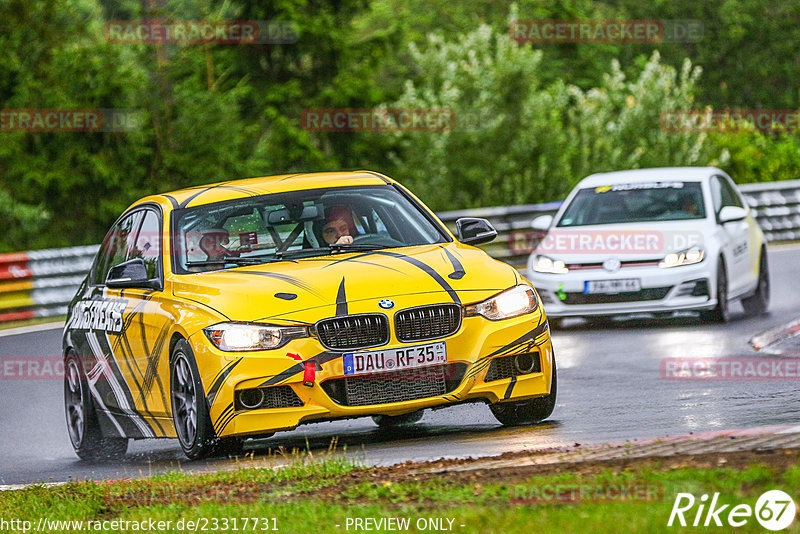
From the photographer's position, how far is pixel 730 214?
1645 cm

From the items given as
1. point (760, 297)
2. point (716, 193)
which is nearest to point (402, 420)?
point (716, 193)

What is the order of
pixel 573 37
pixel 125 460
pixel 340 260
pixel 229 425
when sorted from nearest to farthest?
pixel 229 425
pixel 340 260
pixel 125 460
pixel 573 37

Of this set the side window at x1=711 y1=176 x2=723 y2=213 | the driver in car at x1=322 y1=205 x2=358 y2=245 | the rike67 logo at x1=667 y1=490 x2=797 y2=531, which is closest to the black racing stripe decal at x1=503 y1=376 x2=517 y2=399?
the driver in car at x1=322 y1=205 x2=358 y2=245

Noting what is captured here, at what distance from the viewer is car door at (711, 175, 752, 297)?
16422 mm

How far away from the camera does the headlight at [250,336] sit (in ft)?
28.6

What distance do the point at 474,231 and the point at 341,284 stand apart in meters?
1.88

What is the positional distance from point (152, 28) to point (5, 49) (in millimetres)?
2850

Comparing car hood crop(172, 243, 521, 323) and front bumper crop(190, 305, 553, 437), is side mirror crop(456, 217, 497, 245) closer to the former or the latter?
car hood crop(172, 243, 521, 323)

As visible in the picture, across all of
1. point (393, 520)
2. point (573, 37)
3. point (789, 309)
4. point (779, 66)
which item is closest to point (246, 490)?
point (393, 520)

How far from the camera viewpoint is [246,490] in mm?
7246

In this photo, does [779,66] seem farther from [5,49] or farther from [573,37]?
[5,49]

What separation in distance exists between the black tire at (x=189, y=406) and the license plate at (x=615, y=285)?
7.48 metres

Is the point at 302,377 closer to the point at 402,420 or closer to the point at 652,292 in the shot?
the point at 402,420

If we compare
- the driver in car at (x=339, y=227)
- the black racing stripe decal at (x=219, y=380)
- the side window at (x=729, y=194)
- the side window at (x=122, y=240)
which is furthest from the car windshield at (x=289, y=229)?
the side window at (x=729, y=194)
